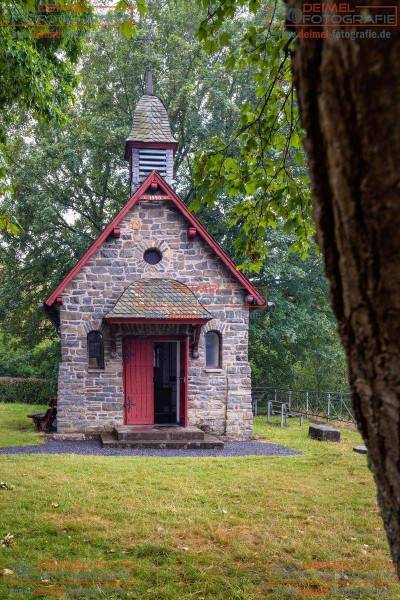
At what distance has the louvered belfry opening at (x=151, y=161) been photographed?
659 inches

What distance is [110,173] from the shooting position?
23.9m

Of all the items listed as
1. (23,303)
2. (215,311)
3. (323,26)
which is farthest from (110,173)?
(323,26)

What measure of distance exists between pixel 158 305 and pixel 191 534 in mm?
8280

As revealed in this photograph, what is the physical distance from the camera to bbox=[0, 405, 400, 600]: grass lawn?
4562mm

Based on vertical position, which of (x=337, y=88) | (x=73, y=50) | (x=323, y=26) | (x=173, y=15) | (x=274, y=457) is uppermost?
(x=173, y=15)

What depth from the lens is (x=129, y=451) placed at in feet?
40.2

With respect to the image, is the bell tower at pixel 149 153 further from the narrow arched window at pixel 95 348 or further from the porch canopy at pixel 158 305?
the narrow arched window at pixel 95 348

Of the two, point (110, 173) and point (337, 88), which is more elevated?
point (110, 173)

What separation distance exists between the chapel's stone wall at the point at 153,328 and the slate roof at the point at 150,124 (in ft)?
9.68

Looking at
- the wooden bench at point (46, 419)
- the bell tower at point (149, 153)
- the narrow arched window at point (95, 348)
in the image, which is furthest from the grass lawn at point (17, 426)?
the bell tower at point (149, 153)

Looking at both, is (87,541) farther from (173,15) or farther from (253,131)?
(173,15)

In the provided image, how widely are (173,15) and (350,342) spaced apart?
80.8 ft

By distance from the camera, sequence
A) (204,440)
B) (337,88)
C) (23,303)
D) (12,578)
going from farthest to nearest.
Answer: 1. (23,303)
2. (204,440)
3. (12,578)
4. (337,88)

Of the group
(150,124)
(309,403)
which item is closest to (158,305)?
(150,124)
